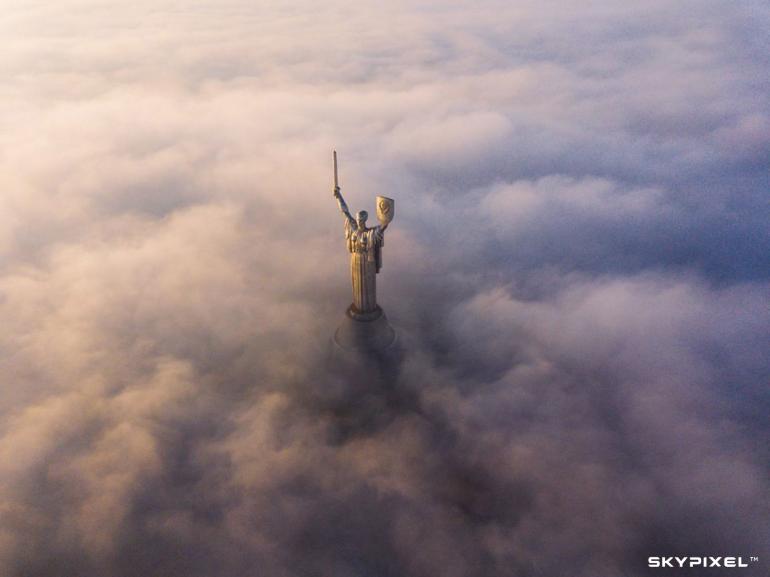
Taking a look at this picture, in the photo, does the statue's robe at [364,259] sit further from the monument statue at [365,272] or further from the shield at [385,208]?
the shield at [385,208]

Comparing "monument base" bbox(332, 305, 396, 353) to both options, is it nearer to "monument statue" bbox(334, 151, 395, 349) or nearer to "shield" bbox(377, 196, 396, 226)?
"monument statue" bbox(334, 151, 395, 349)

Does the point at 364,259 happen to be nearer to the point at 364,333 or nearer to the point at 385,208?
the point at 385,208

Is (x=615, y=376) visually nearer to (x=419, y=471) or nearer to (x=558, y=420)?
(x=558, y=420)

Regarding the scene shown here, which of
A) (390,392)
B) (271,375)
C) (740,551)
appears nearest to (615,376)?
(740,551)

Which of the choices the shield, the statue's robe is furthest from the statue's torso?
the shield

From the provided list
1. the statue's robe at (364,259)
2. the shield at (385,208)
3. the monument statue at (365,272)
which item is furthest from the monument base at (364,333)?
the shield at (385,208)

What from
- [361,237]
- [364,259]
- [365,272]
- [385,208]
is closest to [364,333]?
[365,272]

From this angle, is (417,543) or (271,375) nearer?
(417,543)
